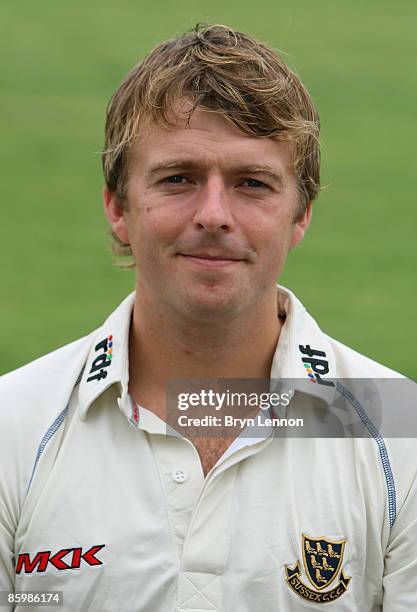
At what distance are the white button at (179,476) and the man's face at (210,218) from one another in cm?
46

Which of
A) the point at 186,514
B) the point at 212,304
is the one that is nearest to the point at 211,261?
the point at 212,304

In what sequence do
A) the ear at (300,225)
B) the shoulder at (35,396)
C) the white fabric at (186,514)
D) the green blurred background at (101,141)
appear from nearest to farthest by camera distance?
the white fabric at (186,514), the shoulder at (35,396), the ear at (300,225), the green blurred background at (101,141)

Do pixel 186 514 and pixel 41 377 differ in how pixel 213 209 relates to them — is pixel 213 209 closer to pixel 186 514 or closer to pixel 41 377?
pixel 41 377

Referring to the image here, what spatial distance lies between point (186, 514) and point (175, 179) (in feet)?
3.21

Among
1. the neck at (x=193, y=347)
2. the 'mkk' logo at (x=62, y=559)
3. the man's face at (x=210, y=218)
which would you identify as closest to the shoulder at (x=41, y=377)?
the neck at (x=193, y=347)

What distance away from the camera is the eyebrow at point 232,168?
3857mm

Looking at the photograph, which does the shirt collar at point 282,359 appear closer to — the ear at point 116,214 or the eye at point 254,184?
the ear at point 116,214

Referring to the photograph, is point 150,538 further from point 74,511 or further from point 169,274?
point 169,274

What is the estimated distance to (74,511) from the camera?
3.74 m

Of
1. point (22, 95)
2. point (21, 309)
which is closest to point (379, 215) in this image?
point (21, 309)

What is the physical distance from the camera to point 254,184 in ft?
12.8

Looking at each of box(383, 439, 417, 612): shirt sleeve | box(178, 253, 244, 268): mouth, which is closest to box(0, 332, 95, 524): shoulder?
box(178, 253, 244, 268): mouth

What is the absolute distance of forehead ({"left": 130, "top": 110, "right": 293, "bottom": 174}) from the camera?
386 cm

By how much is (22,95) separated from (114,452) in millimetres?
10918
